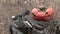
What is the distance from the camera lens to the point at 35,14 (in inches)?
94.5

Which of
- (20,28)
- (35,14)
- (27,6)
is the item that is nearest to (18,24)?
(20,28)

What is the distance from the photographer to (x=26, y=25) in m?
2.35

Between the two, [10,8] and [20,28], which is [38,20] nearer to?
[20,28]

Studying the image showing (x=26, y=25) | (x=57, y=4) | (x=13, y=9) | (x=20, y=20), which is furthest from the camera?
(x=13, y=9)

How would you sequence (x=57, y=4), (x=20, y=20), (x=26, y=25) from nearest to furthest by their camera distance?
(x=26, y=25), (x=20, y=20), (x=57, y=4)

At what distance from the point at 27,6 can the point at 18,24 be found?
734 mm

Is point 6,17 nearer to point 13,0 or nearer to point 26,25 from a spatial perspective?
point 13,0

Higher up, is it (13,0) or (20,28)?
(13,0)

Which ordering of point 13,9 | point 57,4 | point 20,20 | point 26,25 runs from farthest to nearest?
1. point 13,9
2. point 57,4
3. point 20,20
4. point 26,25

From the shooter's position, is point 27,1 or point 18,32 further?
point 27,1

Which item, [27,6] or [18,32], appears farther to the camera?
[27,6]

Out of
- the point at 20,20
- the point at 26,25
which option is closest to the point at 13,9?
the point at 20,20

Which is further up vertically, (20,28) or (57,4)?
(57,4)

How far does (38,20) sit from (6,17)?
89cm
